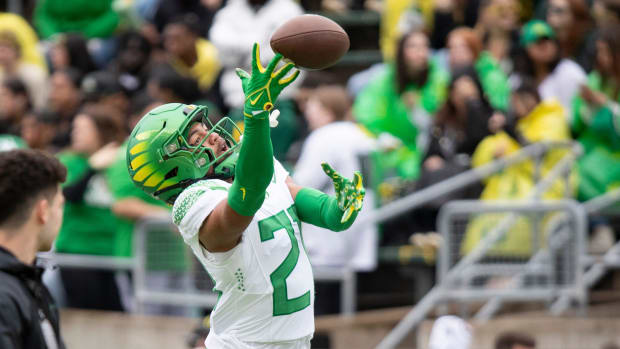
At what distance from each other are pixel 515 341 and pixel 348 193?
305 centimetres

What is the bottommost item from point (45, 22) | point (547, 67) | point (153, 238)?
point (153, 238)

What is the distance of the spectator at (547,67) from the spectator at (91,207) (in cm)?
330

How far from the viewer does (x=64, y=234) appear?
355 inches

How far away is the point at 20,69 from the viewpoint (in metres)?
11.1

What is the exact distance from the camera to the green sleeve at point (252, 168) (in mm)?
3564

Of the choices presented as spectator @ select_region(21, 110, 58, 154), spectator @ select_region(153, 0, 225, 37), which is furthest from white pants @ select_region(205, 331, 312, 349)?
spectator @ select_region(153, 0, 225, 37)

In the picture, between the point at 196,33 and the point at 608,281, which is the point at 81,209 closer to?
the point at 196,33

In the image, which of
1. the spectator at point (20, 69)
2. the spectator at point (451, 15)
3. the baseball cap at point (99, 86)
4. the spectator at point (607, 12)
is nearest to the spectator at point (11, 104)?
the spectator at point (20, 69)

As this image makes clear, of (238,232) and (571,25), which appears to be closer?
(238,232)

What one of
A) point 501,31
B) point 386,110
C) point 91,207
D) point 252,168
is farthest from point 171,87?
point 252,168

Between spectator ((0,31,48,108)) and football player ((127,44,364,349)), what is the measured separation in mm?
7171

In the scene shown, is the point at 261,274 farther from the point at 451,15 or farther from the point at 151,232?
the point at 451,15

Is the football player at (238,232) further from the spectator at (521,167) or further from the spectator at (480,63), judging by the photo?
the spectator at (480,63)

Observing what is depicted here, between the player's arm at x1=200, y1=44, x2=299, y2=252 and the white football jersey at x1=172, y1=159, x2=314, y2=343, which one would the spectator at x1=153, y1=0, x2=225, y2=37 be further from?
the player's arm at x1=200, y1=44, x2=299, y2=252
